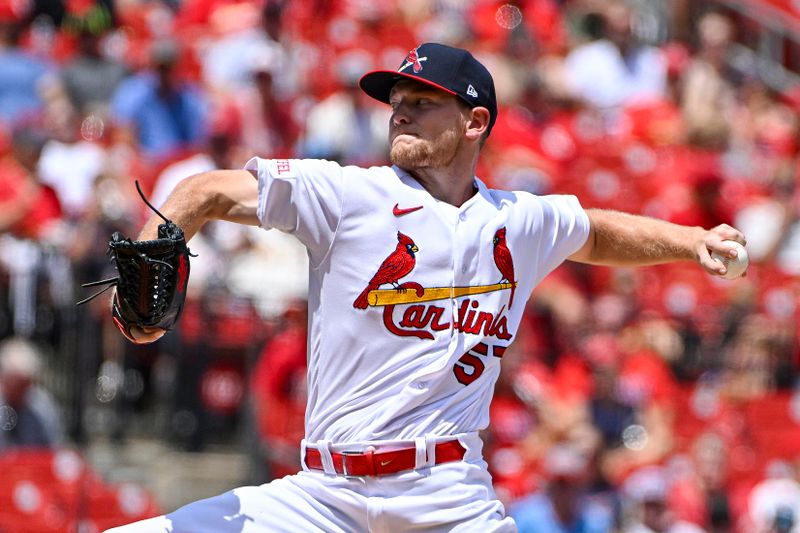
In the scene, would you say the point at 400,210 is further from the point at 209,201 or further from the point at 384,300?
the point at 209,201

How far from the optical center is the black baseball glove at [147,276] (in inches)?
146

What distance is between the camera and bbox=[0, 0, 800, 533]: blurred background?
25.2ft

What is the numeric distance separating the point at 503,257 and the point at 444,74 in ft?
1.89

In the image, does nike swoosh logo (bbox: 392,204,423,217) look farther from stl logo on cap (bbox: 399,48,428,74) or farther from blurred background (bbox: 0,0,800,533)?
blurred background (bbox: 0,0,800,533)

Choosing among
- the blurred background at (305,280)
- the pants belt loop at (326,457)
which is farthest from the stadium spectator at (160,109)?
the pants belt loop at (326,457)

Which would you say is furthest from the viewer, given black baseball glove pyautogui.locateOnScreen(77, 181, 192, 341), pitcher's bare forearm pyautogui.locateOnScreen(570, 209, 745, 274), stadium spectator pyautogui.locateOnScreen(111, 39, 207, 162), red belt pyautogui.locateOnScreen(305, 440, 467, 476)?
stadium spectator pyautogui.locateOnScreen(111, 39, 207, 162)

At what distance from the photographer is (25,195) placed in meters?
8.22

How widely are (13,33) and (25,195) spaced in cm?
237

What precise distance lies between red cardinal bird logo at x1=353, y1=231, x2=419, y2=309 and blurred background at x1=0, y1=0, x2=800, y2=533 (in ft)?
11.4

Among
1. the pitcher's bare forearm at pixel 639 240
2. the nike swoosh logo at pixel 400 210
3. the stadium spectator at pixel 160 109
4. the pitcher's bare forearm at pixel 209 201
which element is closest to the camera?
the pitcher's bare forearm at pixel 209 201

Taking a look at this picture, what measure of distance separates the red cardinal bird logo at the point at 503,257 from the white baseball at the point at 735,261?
2.03 feet

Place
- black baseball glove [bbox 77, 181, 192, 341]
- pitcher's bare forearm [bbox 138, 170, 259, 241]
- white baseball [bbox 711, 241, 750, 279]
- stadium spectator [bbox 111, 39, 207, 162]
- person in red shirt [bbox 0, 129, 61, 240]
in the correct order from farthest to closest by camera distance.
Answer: stadium spectator [bbox 111, 39, 207, 162]
person in red shirt [bbox 0, 129, 61, 240]
white baseball [bbox 711, 241, 750, 279]
pitcher's bare forearm [bbox 138, 170, 259, 241]
black baseball glove [bbox 77, 181, 192, 341]

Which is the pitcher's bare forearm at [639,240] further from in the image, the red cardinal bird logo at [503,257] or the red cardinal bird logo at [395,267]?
the red cardinal bird logo at [395,267]

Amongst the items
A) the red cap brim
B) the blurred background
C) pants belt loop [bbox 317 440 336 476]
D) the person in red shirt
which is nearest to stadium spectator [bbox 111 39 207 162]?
the blurred background
